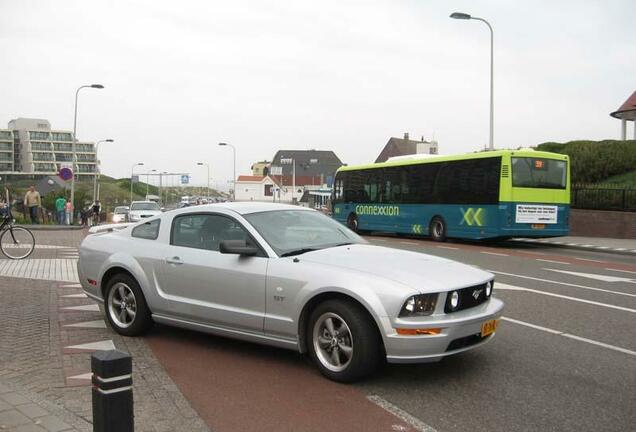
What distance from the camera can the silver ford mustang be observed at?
180 inches

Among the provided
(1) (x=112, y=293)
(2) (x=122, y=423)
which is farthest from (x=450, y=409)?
(1) (x=112, y=293)

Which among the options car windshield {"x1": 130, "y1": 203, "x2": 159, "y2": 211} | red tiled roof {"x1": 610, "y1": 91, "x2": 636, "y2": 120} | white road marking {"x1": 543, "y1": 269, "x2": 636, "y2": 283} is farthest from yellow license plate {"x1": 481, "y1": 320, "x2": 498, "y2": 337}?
red tiled roof {"x1": 610, "y1": 91, "x2": 636, "y2": 120}

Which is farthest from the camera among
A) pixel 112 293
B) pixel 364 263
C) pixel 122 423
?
pixel 112 293

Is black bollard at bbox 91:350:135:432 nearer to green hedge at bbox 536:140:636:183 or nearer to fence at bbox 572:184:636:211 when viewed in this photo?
fence at bbox 572:184:636:211

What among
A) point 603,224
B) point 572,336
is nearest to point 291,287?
point 572,336

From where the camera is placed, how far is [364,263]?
5.04m

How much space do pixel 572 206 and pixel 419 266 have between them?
22.9 m

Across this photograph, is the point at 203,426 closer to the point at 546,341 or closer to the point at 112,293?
the point at 112,293

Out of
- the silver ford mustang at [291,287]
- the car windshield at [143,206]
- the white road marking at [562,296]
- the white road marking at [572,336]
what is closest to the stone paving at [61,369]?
the silver ford mustang at [291,287]

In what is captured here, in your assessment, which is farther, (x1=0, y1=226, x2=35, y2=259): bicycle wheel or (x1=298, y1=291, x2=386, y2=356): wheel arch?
(x1=0, y1=226, x2=35, y2=259): bicycle wheel

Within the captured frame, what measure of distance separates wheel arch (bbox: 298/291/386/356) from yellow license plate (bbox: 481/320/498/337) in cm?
84

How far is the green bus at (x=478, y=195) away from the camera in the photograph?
18094 mm

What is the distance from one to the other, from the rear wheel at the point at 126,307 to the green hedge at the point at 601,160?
83.7 ft

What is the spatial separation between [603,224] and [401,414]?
22.5 metres
